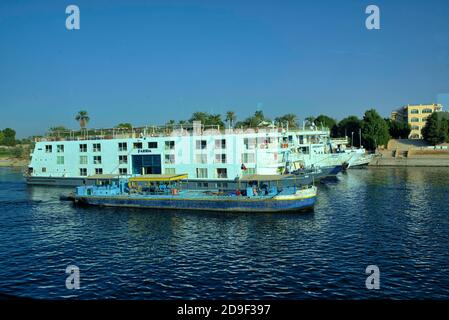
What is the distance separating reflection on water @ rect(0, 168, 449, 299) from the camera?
26.4 m

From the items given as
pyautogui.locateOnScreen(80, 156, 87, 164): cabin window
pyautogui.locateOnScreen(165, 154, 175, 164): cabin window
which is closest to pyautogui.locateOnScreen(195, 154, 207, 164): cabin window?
pyautogui.locateOnScreen(165, 154, 175, 164): cabin window

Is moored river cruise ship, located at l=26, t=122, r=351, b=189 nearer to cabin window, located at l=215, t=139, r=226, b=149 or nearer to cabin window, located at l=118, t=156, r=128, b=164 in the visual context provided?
cabin window, located at l=215, t=139, r=226, b=149

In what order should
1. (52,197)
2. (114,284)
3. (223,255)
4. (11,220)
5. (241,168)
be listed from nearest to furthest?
(114,284) → (223,255) → (11,220) → (241,168) → (52,197)

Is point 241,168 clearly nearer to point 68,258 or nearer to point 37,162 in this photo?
point 68,258

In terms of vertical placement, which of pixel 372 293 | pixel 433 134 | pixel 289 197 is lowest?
pixel 372 293

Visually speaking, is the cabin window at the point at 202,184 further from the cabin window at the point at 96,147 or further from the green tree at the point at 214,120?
the green tree at the point at 214,120

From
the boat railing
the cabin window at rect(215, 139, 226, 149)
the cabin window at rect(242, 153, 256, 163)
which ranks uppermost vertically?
the boat railing

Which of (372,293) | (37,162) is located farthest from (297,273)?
(37,162)

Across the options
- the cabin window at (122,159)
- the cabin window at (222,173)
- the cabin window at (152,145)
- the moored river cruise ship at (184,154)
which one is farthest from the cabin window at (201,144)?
the cabin window at (122,159)

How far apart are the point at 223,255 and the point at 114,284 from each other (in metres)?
9.34

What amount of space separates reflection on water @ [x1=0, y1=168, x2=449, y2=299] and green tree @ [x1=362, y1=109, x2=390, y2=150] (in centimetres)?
8299

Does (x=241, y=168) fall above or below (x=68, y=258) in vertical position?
above

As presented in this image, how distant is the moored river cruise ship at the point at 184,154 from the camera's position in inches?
2491

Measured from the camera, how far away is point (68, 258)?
109 feet
